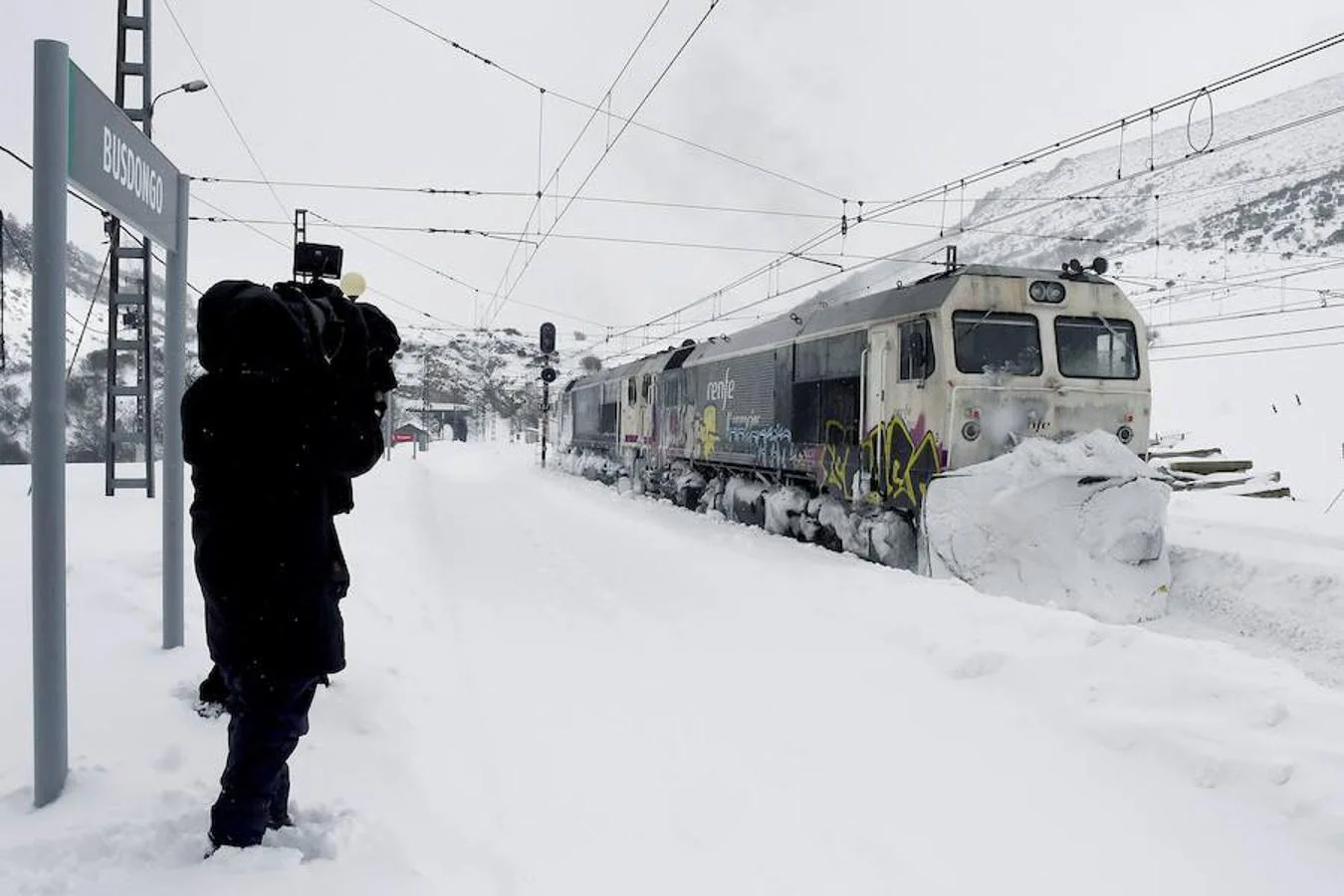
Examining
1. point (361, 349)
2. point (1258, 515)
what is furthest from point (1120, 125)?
point (361, 349)

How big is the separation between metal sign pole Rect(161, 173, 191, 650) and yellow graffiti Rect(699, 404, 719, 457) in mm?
11905

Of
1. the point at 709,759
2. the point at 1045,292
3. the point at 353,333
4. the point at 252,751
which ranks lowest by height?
the point at 709,759

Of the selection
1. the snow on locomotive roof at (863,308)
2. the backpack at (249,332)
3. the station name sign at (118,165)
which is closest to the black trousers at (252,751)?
the backpack at (249,332)

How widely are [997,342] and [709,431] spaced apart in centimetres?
744

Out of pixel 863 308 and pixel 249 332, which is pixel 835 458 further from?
pixel 249 332

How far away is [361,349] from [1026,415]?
8.02 m

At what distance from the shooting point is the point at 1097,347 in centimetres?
976

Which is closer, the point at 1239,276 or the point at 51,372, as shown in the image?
the point at 51,372

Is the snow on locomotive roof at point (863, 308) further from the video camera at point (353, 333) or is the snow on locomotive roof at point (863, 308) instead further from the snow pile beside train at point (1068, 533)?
the video camera at point (353, 333)

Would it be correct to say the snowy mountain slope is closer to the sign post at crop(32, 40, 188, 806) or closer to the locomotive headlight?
the locomotive headlight

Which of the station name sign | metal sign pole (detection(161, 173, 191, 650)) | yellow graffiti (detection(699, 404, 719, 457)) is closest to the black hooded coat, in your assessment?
the station name sign

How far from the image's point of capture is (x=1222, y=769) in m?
3.62

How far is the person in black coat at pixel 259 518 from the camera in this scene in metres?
2.47

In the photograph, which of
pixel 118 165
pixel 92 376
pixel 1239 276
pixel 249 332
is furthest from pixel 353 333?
pixel 1239 276
